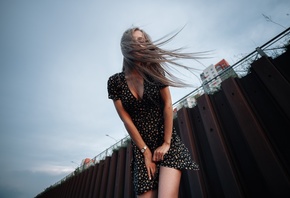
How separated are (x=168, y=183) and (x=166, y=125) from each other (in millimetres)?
420

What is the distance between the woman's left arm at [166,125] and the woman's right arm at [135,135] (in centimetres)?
7

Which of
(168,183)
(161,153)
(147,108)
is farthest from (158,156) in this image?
(147,108)

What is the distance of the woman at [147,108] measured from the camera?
1140 millimetres

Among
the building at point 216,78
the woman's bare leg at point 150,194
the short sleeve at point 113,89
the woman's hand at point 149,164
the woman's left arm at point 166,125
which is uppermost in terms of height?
the building at point 216,78

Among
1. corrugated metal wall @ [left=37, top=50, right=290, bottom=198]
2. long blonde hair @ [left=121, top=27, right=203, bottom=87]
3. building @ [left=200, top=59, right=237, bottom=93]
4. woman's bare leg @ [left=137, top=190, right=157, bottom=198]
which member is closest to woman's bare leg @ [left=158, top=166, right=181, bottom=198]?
woman's bare leg @ [left=137, top=190, right=157, bottom=198]

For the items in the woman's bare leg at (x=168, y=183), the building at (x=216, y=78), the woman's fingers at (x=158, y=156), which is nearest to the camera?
the woman's bare leg at (x=168, y=183)

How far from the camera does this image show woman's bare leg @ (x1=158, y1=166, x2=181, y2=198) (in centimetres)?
98

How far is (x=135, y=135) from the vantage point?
1.24m

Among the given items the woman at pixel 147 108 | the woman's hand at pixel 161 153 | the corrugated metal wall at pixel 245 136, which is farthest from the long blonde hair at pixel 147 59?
the corrugated metal wall at pixel 245 136

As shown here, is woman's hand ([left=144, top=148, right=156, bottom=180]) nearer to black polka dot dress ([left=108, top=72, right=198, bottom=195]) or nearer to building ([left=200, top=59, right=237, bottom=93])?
black polka dot dress ([left=108, top=72, right=198, bottom=195])

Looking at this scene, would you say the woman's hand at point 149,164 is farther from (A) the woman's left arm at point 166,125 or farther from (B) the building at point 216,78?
(B) the building at point 216,78

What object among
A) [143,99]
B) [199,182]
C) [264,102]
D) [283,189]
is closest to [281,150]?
[283,189]

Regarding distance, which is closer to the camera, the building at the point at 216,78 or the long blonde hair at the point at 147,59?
the long blonde hair at the point at 147,59

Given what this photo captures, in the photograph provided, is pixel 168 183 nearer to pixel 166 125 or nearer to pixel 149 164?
pixel 149 164
